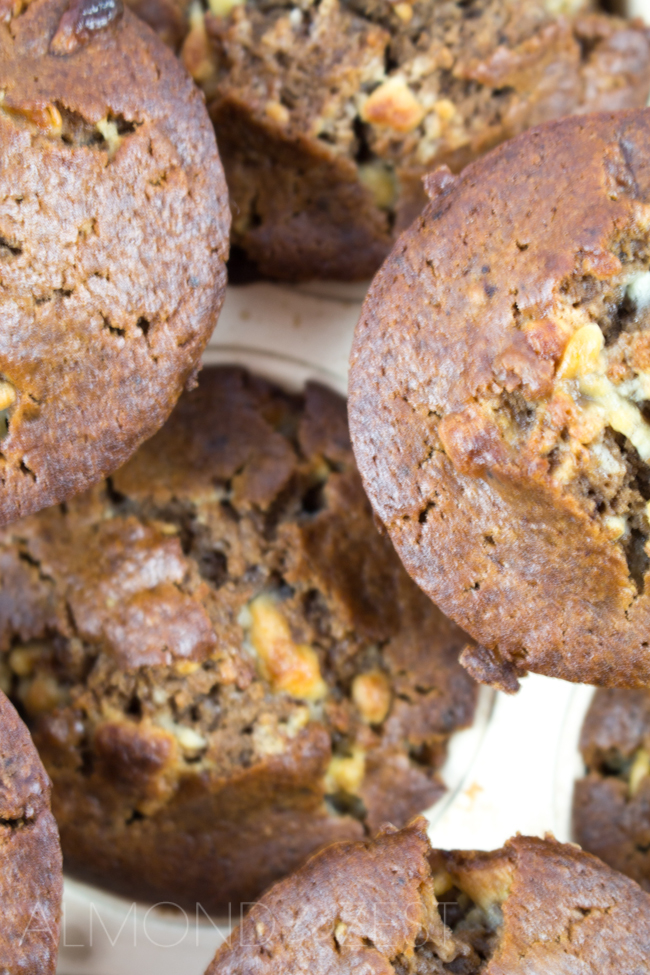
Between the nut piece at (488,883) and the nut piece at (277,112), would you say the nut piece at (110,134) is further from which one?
the nut piece at (488,883)

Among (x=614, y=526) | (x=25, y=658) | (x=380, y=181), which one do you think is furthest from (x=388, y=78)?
(x=25, y=658)

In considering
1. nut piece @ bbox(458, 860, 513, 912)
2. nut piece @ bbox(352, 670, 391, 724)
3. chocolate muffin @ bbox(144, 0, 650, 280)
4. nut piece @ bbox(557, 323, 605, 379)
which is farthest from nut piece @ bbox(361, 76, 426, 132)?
nut piece @ bbox(458, 860, 513, 912)

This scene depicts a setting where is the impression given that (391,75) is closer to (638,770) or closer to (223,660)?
(223,660)

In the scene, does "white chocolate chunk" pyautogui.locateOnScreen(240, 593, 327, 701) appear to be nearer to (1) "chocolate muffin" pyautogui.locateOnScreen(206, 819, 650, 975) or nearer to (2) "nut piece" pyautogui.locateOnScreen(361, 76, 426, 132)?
(1) "chocolate muffin" pyautogui.locateOnScreen(206, 819, 650, 975)

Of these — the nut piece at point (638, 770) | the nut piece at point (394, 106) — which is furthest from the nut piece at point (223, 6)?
the nut piece at point (638, 770)

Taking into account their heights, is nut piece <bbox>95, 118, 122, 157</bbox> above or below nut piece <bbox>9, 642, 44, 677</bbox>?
above

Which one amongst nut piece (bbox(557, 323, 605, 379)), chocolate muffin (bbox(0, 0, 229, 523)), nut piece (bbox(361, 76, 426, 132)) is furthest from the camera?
nut piece (bbox(361, 76, 426, 132))

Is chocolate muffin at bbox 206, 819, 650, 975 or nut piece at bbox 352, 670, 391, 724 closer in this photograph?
chocolate muffin at bbox 206, 819, 650, 975
